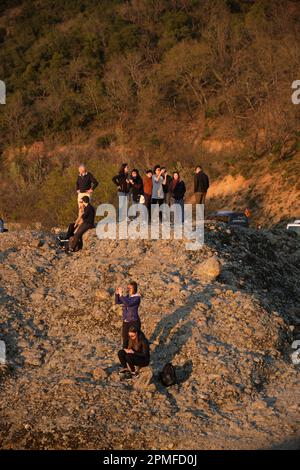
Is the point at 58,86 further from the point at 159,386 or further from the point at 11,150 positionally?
the point at 159,386

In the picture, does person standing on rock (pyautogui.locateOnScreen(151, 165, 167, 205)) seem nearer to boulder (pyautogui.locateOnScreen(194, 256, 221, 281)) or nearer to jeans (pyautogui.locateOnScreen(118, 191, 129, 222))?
jeans (pyautogui.locateOnScreen(118, 191, 129, 222))

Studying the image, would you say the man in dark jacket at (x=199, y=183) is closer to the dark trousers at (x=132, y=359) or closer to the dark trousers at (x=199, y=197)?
the dark trousers at (x=199, y=197)

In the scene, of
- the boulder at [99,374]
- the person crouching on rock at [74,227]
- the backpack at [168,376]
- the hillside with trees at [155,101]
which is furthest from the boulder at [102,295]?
the hillside with trees at [155,101]

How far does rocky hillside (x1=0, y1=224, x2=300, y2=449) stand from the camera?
12.6m

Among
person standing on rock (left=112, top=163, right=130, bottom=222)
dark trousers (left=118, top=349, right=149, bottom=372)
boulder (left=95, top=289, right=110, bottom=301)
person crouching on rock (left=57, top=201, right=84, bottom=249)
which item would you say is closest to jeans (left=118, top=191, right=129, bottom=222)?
person standing on rock (left=112, top=163, right=130, bottom=222)

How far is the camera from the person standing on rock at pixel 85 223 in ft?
59.7

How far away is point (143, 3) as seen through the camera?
65875 millimetres

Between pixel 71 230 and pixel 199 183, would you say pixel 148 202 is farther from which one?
pixel 71 230

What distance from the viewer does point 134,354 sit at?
1392 cm

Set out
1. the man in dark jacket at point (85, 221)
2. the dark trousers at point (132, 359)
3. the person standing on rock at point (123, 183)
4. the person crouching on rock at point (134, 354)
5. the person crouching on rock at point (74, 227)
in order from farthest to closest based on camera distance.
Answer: the person standing on rock at point (123, 183) < the person crouching on rock at point (74, 227) < the man in dark jacket at point (85, 221) < the dark trousers at point (132, 359) < the person crouching on rock at point (134, 354)

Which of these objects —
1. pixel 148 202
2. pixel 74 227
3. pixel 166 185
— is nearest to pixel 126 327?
pixel 74 227

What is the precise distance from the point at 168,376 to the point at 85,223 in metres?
5.50

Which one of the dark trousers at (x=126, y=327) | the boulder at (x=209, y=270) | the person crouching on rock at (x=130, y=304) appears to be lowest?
the dark trousers at (x=126, y=327)

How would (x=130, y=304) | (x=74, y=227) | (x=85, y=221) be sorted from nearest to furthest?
(x=130, y=304) < (x=85, y=221) < (x=74, y=227)
